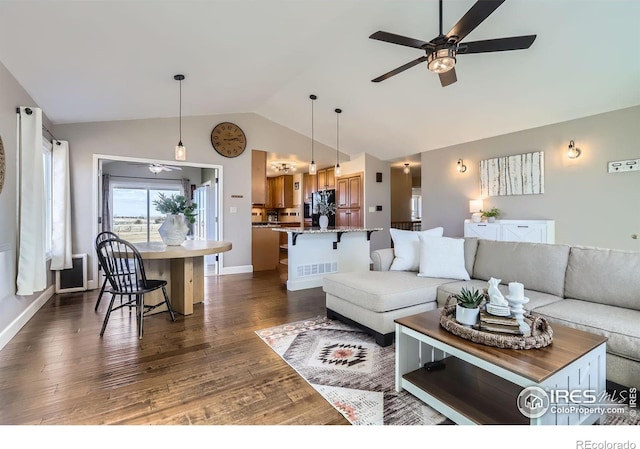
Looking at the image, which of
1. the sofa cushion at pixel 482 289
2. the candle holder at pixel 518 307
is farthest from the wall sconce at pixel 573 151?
the candle holder at pixel 518 307

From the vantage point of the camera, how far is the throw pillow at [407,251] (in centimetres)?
323

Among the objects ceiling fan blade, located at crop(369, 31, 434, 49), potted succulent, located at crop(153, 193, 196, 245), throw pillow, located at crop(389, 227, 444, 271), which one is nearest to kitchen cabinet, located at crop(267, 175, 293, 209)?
potted succulent, located at crop(153, 193, 196, 245)

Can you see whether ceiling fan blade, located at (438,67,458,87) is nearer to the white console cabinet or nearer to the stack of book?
the stack of book

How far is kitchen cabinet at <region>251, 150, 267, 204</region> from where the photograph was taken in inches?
237

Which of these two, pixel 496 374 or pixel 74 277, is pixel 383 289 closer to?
pixel 496 374

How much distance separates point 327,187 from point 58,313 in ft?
19.6

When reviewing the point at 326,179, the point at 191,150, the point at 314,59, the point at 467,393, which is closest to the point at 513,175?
the point at 314,59

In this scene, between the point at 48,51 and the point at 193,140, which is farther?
the point at 193,140

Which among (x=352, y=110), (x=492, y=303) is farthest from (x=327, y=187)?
(x=492, y=303)

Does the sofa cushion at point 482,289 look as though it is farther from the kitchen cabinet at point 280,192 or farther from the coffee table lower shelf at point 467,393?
the kitchen cabinet at point 280,192

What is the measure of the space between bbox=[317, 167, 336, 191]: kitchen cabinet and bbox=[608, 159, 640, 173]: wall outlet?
Answer: 5128mm

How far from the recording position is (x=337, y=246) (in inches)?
189

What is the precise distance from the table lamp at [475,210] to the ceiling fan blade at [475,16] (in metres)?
3.59

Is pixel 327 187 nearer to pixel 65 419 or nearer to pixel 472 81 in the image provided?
pixel 472 81
